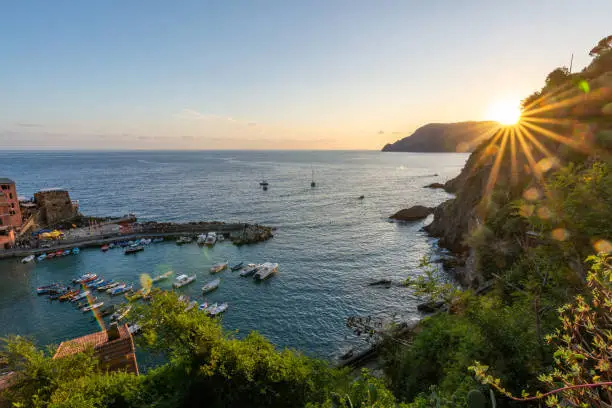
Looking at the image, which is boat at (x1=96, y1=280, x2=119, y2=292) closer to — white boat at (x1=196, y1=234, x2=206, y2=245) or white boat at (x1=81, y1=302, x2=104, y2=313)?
white boat at (x1=81, y1=302, x2=104, y2=313)

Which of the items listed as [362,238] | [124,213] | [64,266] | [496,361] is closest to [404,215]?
[362,238]

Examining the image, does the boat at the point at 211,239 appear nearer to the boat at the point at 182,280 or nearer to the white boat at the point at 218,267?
the white boat at the point at 218,267

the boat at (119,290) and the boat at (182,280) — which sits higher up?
the boat at (182,280)

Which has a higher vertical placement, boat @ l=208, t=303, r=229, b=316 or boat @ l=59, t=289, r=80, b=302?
boat @ l=208, t=303, r=229, b=316

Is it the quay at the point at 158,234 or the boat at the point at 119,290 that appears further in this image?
the quay at the point at 158,234

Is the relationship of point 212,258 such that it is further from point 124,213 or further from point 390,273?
point 124,213

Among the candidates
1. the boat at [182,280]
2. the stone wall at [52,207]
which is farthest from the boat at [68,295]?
the stone wall at [52,207]

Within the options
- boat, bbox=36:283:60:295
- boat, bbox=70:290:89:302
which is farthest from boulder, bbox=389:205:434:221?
boat, bbox=36:283:60:295
